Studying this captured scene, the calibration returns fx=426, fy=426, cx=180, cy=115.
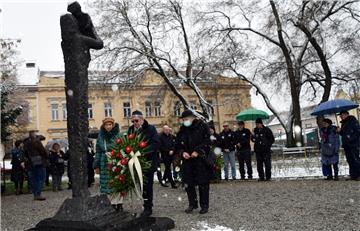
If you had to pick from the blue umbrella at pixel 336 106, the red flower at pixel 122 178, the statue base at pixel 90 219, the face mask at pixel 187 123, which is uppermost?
the blue umbrella at pixel 336 106

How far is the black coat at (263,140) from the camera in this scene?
12.8m

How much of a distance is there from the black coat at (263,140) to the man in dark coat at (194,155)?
569 centimetres

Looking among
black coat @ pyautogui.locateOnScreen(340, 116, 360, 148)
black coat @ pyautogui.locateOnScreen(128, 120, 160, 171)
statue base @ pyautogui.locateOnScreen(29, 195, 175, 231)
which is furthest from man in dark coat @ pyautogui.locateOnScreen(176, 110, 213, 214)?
black coat @ pyautogui.locateOnScreen(340, 116, 360, 148)

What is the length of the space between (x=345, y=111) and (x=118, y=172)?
746cm

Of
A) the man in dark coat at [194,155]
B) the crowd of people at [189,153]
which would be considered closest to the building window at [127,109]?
the crowd of people at [189,153]

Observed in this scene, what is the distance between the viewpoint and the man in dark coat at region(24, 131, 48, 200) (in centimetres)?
1135

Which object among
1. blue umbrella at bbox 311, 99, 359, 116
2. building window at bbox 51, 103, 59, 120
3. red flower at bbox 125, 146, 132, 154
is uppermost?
building window at bbox 51, 103, 59, 120

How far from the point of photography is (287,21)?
26.0 m

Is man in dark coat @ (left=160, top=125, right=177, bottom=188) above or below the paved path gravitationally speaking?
above

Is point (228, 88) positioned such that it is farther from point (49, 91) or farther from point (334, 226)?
point (334, 226)

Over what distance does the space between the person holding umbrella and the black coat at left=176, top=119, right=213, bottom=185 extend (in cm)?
548

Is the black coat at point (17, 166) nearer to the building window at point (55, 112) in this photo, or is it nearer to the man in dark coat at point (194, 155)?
the man in dark coat at point (194, 155)

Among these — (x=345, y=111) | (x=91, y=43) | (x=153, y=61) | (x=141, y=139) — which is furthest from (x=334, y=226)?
(x=153, y=61)

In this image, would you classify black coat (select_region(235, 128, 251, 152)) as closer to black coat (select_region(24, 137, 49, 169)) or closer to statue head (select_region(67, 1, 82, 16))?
black coat (select_region(24, 137, 49, 169))
